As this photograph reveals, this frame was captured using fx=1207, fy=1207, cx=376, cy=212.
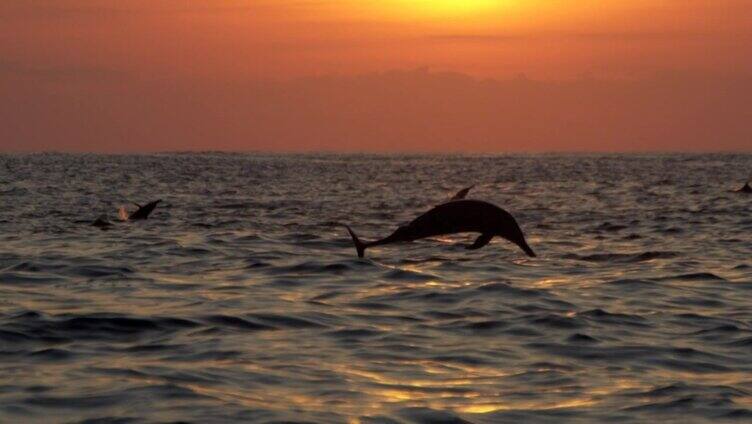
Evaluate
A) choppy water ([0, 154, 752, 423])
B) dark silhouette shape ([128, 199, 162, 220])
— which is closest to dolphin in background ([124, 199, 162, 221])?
dark silhouette shape ([128, 199, 162, 220])

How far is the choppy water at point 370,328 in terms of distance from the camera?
29.1 ft

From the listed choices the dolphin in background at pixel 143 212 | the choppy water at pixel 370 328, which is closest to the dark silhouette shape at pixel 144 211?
the dolphin in background at pixel 143 212

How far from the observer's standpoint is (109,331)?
1163cm

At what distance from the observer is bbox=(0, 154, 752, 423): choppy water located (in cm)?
886

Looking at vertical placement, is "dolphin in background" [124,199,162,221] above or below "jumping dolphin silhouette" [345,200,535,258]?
below

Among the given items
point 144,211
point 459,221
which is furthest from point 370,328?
point 144,211

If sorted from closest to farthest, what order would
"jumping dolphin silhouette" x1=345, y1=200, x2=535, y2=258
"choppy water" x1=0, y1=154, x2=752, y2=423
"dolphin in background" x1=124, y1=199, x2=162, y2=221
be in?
"choppy water" x1=0, y1=154, x2=752, y2=423 → "jumping dolphin silhouette" x1=345, y1=200, x2=535, y2=258 → "dolphin in background" x1=124, y1=199, x2=162, y2=221

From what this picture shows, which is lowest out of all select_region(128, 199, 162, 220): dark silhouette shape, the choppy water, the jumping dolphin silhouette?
the choppy water

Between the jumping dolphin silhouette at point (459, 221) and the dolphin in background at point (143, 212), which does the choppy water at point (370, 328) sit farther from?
the dolphin in background at point (143, 212)

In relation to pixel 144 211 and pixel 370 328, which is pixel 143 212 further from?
pixel 370 328

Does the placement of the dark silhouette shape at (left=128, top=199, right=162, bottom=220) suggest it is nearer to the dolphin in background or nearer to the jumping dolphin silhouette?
the dolphin in background

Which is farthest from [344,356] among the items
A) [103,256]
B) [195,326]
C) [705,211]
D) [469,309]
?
[705,211]

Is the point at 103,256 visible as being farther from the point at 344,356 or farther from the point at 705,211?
the point at 705,211

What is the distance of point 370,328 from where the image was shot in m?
12.2
